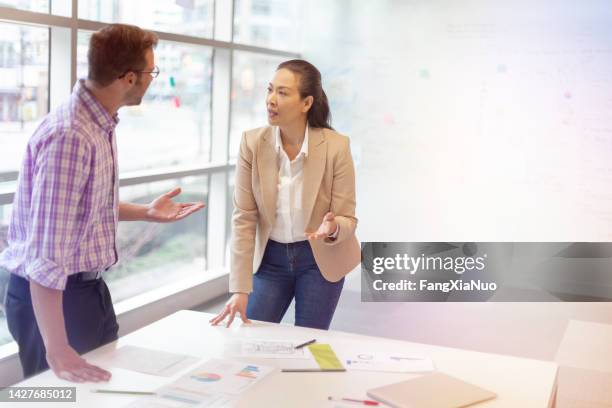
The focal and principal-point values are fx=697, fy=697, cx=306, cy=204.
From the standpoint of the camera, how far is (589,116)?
511 cm

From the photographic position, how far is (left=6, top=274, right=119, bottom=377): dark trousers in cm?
188

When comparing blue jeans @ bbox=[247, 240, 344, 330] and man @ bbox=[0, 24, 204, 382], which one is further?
blue jeans @ bbox=[247, 240, 344, 330]

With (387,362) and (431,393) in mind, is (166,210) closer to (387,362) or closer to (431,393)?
(387,362)

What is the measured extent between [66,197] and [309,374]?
765mm

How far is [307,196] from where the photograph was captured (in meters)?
2.61

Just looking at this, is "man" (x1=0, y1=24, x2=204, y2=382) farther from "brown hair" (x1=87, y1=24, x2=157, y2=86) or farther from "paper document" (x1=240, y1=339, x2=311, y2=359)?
"paper document" (x1=240, y1=339, x2=311, y2=359)

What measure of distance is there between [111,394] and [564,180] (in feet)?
14.3

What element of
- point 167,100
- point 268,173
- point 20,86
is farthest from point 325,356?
point 167,100

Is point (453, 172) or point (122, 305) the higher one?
point (453, 172)

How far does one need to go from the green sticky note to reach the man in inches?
Answer: 22.5

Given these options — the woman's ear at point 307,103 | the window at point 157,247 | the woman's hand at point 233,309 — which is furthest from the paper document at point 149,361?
the window at point 157,247

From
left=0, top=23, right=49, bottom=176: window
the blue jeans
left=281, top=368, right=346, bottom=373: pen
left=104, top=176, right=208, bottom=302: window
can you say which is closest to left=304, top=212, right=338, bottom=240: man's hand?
the blue jeans

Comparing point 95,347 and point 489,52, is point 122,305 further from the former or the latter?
point 489,52

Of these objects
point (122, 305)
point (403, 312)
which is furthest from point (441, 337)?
point (122, 305)
